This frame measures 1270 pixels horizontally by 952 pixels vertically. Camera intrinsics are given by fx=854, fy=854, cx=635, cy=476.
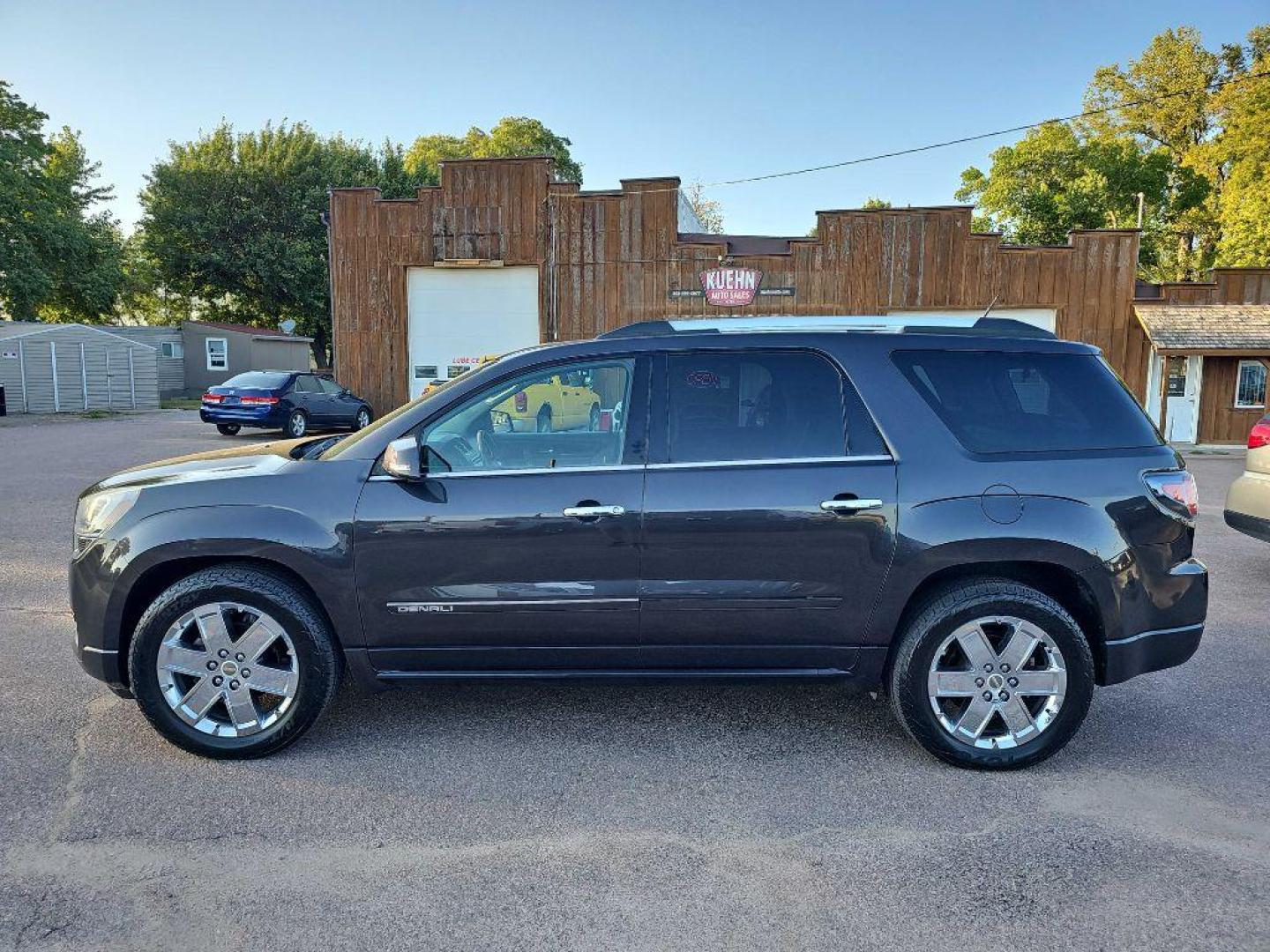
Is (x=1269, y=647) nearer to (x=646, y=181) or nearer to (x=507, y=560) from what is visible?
(x=507, y=560)

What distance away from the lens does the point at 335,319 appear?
67.9 ft

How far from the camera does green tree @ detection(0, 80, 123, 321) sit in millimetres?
33719

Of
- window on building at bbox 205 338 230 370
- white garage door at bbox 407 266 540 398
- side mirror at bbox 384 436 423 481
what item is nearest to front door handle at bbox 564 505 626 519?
side mirror at bbox 384 436 423 481

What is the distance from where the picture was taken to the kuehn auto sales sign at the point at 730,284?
19375 millimetres

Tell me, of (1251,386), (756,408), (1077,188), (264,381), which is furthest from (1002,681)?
(1077,188)

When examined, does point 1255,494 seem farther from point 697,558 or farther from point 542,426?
point 542,426

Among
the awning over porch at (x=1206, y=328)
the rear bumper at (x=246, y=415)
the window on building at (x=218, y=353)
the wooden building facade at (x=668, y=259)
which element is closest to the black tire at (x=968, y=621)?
the wooden building facade at (x=668, y=259)

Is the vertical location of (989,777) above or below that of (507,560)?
below

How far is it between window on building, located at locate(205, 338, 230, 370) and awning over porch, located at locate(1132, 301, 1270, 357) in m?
34.8

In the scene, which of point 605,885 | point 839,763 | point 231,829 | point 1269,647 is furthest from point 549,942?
point 1269,647

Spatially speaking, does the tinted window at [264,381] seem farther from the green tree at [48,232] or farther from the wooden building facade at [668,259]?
the green tree at [48,232]

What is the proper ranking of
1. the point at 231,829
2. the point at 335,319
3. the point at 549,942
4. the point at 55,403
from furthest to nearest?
the point at 55,403
the point at 335,319
the point at 231,829
the point at 549,942

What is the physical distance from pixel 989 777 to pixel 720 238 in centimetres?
1784

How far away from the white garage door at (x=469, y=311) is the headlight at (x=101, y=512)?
54.5 ft
